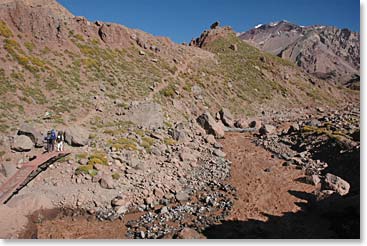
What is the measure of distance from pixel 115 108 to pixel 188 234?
22.6m

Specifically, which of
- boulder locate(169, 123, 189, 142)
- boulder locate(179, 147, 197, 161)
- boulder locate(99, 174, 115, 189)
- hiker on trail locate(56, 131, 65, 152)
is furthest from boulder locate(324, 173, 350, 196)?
hiker on trail locate(56, 131, 65, 152)

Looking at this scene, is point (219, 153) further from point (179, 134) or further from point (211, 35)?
point (211, 35)

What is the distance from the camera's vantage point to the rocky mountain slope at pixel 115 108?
2222 cm

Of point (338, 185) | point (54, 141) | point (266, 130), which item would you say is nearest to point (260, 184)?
point (338, 185)

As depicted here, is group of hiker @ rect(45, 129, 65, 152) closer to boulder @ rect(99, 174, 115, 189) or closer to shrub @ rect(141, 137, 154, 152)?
boulder @ rect(99, 174, 115, 189)

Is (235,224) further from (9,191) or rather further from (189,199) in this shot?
(9,191)

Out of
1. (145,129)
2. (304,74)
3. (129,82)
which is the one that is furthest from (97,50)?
(304,74)

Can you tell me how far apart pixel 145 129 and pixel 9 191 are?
1530cm

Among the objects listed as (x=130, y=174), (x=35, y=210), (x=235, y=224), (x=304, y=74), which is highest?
(x=304, y=74)

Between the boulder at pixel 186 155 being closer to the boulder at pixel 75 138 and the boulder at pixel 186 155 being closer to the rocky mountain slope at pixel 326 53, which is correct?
→ the boulder at pixel 75 138

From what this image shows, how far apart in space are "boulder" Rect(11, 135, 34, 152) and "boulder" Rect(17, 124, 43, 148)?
1.47ft

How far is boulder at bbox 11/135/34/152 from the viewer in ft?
77.7

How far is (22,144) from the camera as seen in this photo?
2389 cm

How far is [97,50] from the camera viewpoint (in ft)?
159
